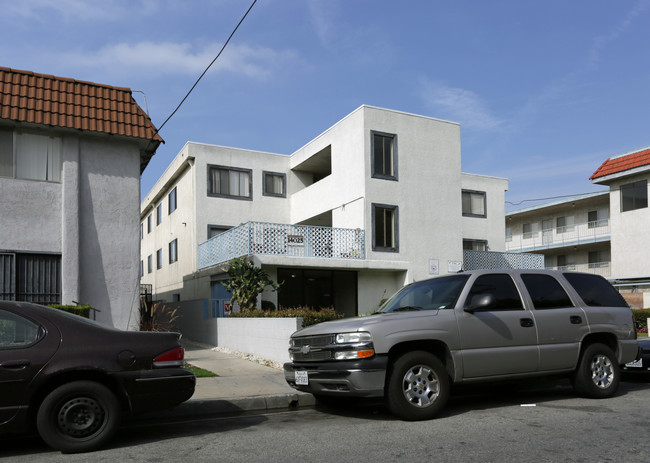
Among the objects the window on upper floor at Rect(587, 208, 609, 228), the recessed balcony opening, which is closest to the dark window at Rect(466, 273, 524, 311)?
the recessed balcony opening

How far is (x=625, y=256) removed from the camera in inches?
1212

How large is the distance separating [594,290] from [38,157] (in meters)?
11.6

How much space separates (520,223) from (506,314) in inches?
1587

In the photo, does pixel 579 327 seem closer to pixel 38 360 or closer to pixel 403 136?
pixel 38 360

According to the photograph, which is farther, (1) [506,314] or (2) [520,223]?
(2) [520,223]

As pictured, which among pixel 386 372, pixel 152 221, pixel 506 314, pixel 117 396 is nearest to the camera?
pixel 117 396

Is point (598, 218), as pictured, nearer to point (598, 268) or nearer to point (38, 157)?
point (598, 268)

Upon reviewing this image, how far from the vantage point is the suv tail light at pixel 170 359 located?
20.9 ft

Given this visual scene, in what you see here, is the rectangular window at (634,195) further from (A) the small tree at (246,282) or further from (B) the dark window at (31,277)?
(B) the dark window at (31,277)

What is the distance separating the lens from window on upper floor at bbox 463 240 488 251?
27688 mm

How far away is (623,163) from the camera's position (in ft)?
100

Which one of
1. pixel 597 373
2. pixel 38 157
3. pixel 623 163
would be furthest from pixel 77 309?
pixel 623 163

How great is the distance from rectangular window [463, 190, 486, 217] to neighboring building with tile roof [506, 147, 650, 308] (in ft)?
24.3

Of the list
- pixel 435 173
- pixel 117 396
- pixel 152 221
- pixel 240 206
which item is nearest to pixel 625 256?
pixel 435 173
